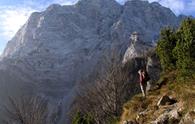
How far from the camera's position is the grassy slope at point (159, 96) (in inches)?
744

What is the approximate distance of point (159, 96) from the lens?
76.3 ft

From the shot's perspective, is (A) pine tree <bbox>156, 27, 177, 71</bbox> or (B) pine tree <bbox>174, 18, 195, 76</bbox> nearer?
(B) pine tree <bbox>174, 18, 195, 76</bbox>

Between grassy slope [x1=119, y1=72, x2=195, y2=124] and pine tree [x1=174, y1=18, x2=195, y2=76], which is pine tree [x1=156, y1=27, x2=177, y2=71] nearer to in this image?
grassy slope [x1=119, y1=72, x2=195, y2=124]

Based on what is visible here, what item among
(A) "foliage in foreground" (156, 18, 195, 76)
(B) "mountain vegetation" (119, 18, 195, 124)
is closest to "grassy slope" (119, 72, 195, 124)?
(B) "mountain vegetation" (119, 18, 195, 124)

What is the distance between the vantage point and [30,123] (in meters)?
39.7

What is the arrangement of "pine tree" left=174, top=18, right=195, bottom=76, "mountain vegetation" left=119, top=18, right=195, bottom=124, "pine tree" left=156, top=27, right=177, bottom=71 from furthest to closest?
"pine tree" left=156, top=27, right=177, bottom=71 → "pine tree" left=174, top=18, right=195, bottom=76 → "mountain vegetation" left=119, top=18, right=195, bottom=124

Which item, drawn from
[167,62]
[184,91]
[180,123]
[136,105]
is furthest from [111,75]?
[180,123]

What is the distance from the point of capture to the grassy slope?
62.0 ft

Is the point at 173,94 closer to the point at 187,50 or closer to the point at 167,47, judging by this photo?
the point at 187,50

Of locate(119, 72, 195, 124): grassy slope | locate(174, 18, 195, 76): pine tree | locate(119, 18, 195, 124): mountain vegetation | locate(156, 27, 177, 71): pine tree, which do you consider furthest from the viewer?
locate(156, 27, 177, 71): pine tree

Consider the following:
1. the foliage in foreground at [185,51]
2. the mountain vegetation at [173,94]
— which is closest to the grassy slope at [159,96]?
the mountain vegetation at [173,94]

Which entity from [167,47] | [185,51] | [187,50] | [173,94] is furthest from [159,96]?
[167,47]

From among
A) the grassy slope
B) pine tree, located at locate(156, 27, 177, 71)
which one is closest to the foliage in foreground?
pine tree, located at locate(156, 27, 177, 71)

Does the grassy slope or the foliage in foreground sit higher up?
the foliage in foreground
